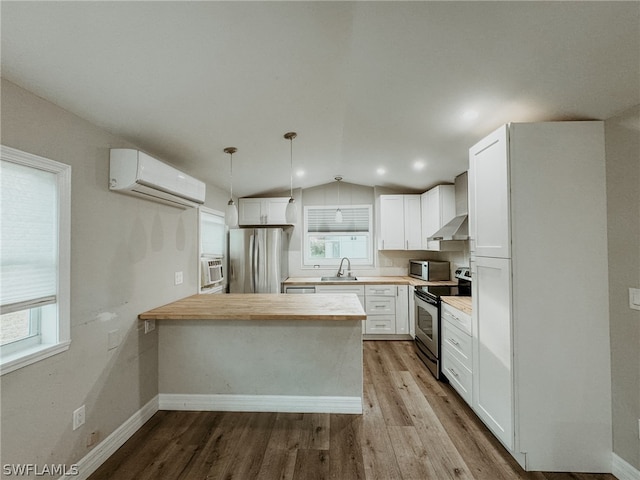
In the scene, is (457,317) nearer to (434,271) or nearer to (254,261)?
(434,271)

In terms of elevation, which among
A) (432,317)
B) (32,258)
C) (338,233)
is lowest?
(432,317)

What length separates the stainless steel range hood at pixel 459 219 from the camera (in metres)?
3.43

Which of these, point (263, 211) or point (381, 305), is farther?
point (263, 211)

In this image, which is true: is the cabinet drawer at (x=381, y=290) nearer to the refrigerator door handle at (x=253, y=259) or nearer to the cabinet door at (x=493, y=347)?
the refrigerator door handle at (x=253, y=259)

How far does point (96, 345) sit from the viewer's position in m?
1.91

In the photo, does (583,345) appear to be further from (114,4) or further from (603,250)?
(114,4)

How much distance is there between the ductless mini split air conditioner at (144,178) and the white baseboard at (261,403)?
5.83ft

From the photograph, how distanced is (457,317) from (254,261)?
269cm

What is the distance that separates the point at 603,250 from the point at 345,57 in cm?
202

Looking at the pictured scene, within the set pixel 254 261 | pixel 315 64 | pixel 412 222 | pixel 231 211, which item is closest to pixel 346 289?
pixel 254 261

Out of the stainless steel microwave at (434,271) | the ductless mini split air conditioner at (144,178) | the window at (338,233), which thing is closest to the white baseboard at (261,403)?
the ductless mini split air conditioner at (144,178)

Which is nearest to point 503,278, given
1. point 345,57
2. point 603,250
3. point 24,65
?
point 603,250

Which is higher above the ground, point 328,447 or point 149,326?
point 149,326

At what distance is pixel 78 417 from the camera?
1758mm
